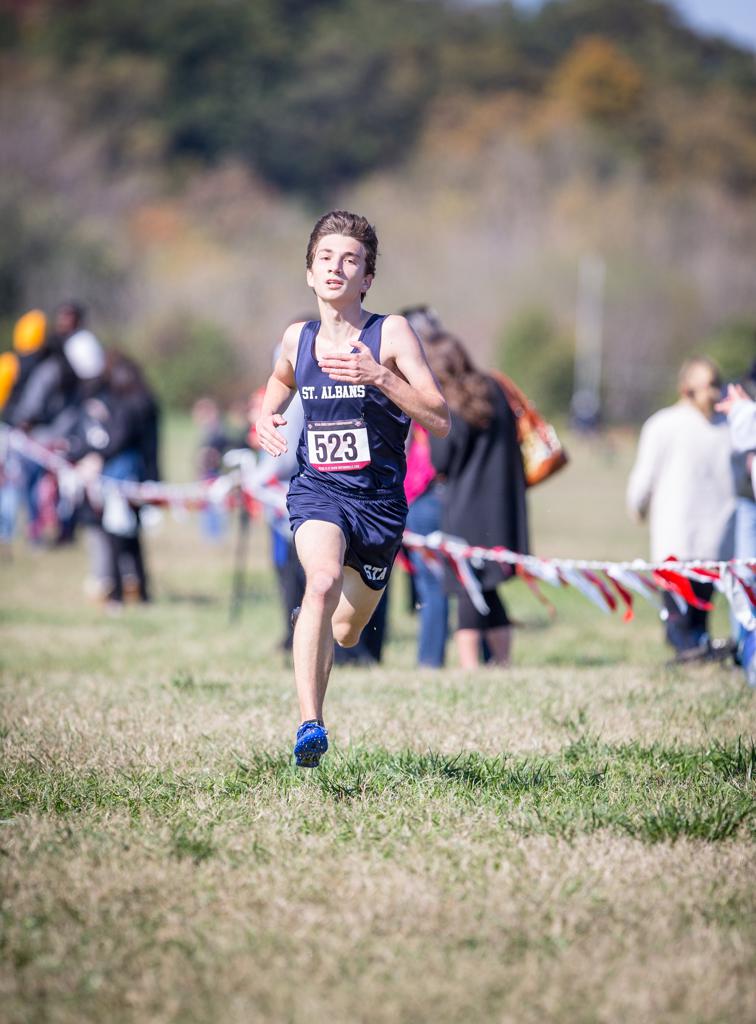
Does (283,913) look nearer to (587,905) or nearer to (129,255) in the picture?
(587,905)

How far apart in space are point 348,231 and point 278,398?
73 cm

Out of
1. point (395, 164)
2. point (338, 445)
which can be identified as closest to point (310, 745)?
point (338, 445)

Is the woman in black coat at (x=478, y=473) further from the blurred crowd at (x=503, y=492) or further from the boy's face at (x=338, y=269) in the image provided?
the boy's face at (x=338, y=269)

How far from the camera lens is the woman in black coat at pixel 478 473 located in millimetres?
8023

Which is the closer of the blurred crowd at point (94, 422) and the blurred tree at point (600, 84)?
the blurred crowd at point (94, 422)

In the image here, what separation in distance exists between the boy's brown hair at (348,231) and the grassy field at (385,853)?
193 cm

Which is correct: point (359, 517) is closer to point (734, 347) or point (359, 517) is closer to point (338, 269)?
point (338, 269)

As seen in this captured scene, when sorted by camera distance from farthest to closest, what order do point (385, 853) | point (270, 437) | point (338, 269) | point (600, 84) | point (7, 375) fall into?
1. point (600, 84)
2. point (7, 375)
3. point (270, 437)
4. point (338, 269)
5. point (385, 853)

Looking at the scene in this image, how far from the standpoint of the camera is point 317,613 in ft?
16.0

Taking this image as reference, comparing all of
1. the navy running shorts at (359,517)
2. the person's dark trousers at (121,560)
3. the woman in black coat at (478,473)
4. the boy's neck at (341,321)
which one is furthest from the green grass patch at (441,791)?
the person's dark trousers at (121,560)

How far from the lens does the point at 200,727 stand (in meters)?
5.91

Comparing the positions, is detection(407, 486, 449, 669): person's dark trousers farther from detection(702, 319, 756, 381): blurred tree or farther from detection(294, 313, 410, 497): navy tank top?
detection(702, 319, 756, 381): blurred tree

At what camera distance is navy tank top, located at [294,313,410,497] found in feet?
16.6

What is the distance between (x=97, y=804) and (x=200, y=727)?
4.34 feet
